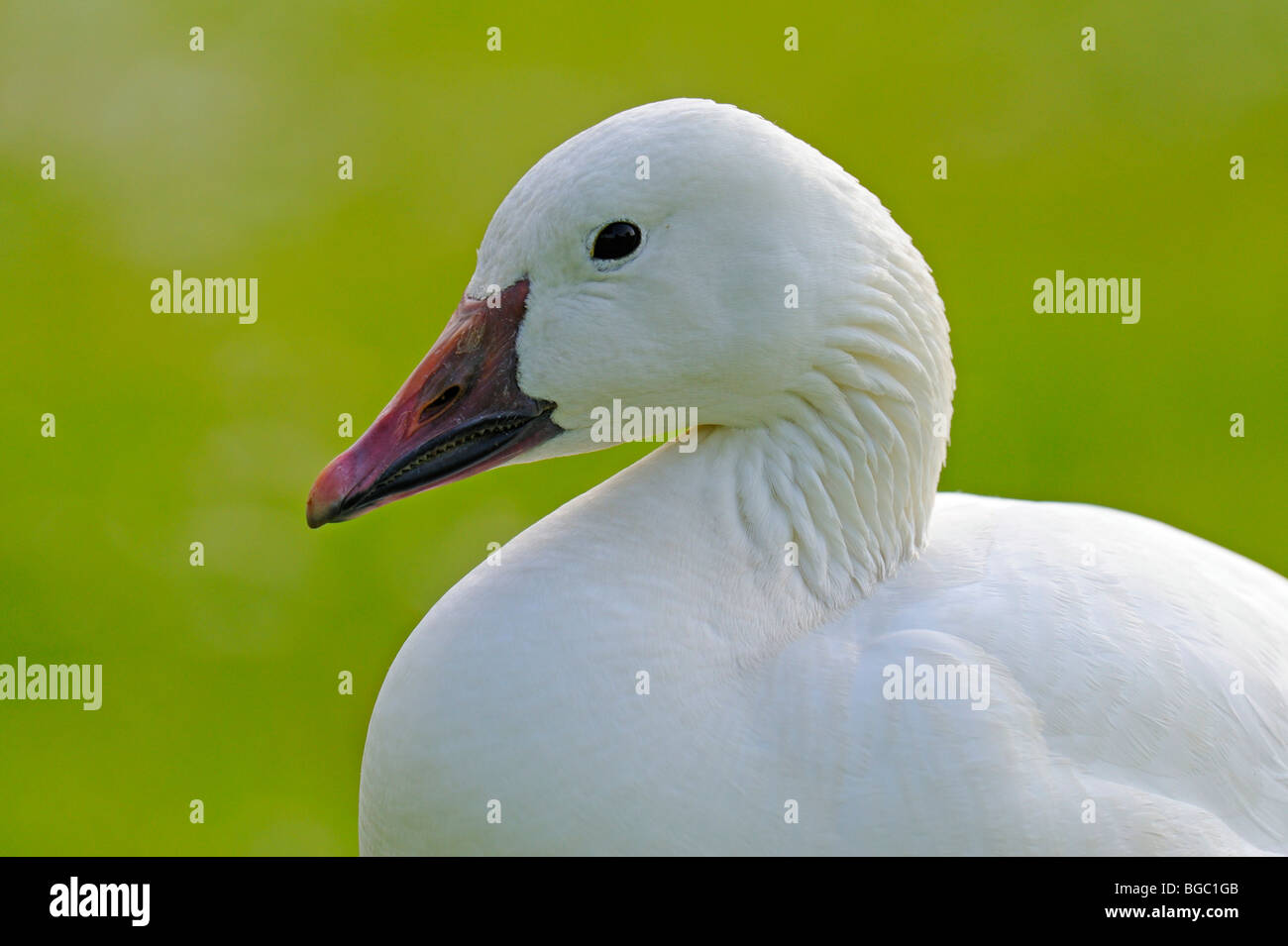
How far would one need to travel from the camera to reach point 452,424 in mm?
2697

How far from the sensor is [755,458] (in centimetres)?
273

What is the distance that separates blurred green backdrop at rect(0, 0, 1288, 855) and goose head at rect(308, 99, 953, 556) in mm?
2417

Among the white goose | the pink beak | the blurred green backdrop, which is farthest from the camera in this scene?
the blurred green backdrop

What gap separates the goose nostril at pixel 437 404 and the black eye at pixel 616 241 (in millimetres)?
347

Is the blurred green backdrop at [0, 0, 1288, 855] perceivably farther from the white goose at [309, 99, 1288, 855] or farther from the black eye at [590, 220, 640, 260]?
the black eye at [590, 220, 640, 260]

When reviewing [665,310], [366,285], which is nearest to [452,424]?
[665,310]

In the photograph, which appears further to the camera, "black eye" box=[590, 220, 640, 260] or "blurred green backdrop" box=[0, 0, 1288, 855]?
"blurred green backdrop" box=[0, 0, 1288, 855]

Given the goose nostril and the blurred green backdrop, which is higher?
the blurred green backdrop

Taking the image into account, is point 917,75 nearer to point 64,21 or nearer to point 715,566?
point 64,21

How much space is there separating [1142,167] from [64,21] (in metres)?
5.63

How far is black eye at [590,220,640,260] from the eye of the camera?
259 cm

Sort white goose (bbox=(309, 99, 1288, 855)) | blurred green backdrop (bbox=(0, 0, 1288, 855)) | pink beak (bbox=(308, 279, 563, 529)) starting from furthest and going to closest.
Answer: blurred green backdrop (bbox=(0, 0, 1288, 855)), pink beak (bbox=(308, 279, 563, 529)), white goose (bbox=(309, 99, 1288, 855))

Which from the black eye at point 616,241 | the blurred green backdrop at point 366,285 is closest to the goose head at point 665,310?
the black eye at point 616,241

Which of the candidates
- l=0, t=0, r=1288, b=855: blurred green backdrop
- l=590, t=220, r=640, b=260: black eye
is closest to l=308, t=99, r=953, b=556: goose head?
l=590, t=220, r=640, b=260: black eye
